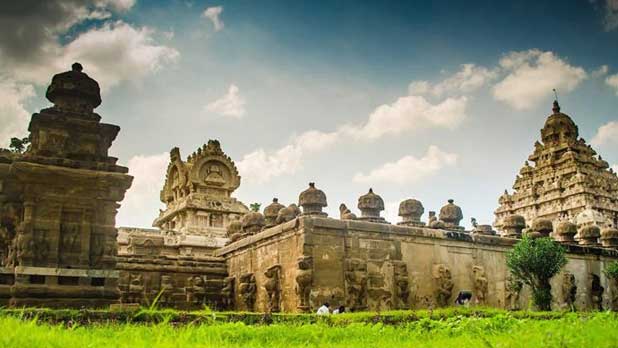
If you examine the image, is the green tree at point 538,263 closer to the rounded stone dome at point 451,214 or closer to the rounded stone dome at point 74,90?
the rounded stone dome at point 451,214

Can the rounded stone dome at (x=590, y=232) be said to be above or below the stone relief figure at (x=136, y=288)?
above

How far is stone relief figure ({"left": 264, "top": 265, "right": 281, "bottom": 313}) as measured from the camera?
1606 cm

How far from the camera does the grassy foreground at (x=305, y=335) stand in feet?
18.2

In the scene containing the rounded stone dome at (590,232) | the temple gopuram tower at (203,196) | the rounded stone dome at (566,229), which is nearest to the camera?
the rounded stone dome at (566,229)

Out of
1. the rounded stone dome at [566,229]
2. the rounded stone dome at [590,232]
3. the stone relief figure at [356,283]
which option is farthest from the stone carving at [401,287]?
the rounded stone dome at [590,232]

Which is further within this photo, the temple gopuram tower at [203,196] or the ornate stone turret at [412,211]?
the temple gopuram tower at [203,196]

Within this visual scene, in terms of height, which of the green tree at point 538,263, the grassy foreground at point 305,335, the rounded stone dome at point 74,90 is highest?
the rounded stone dome at point 74,90

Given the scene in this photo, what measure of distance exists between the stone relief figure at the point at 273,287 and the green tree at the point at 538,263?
7282 millimetres

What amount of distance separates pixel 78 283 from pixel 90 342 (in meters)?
6.25

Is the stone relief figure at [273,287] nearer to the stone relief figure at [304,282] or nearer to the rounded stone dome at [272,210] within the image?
the stone relief figure at [304,282]

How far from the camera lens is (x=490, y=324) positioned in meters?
8.67

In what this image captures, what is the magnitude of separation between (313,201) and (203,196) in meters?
12.0

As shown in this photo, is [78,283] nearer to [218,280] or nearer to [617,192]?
[218,280]

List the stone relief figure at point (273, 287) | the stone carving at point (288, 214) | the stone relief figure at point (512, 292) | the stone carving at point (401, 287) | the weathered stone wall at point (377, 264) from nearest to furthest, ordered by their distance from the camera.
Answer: the weathered stone wall at point (377, 264)
the stone relief figure at point (273, 287)
the stone carving at point (401, 287)
the stone carving at point (288, 214)
the stone relief figure at point (512, 292)
